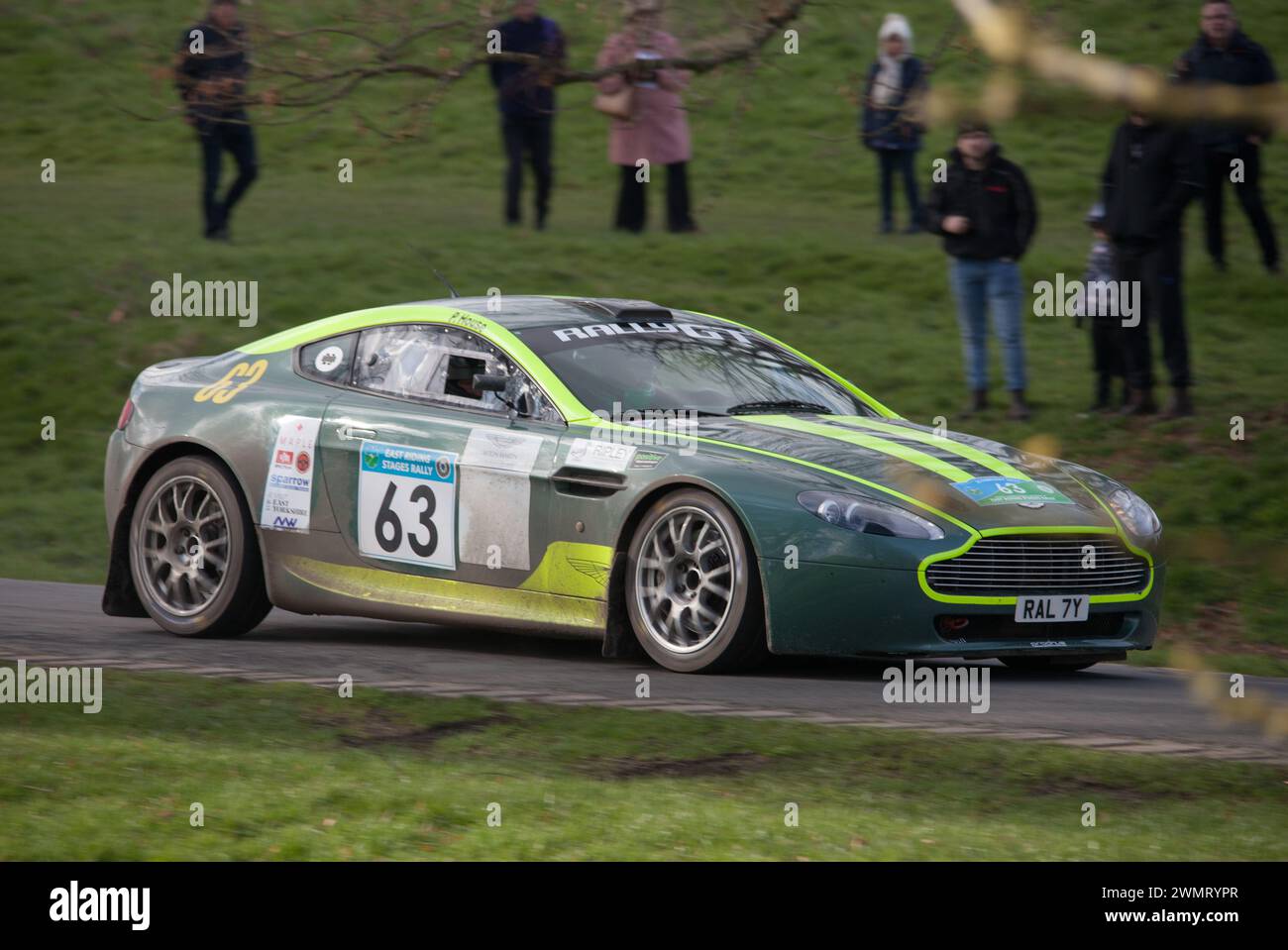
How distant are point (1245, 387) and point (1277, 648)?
5.09 meters

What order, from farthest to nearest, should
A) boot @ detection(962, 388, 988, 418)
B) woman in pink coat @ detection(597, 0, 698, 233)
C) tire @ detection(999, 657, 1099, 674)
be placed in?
woman in pink coat @ detection(597, 0, 698, 233) < boot @ detection(962, 388, 988, 418) < tire @ detection(999, 657, 1099, 674)

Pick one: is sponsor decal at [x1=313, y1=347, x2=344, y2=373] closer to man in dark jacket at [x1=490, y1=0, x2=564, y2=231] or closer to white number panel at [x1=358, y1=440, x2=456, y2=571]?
white number panel at [x1=358, y1=440, x2=456, y2=571]

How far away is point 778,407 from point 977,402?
5.61 meters

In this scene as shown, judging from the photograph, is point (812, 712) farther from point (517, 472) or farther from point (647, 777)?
point (517, 472)

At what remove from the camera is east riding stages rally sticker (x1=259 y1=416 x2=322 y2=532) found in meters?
9.34

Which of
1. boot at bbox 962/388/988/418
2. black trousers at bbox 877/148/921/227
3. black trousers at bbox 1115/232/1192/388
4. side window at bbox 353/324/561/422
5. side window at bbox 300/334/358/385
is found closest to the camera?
side window at bbox 353/324/561/422

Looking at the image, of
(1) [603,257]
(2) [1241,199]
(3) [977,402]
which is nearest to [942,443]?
(3) [977,402]

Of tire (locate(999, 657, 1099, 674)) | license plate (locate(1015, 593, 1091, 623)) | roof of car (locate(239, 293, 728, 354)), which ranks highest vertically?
roof of car (locate(239, 293, 728, 354))

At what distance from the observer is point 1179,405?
13.9 metres

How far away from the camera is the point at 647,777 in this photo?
617 cm

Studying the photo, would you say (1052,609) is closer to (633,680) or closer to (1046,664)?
(1046,664)

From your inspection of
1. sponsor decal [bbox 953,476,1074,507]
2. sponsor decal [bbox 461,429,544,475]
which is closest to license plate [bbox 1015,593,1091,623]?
sponsor decal [bbox 953,476,1074,507]

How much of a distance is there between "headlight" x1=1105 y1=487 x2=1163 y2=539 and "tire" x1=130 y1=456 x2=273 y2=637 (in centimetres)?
385
